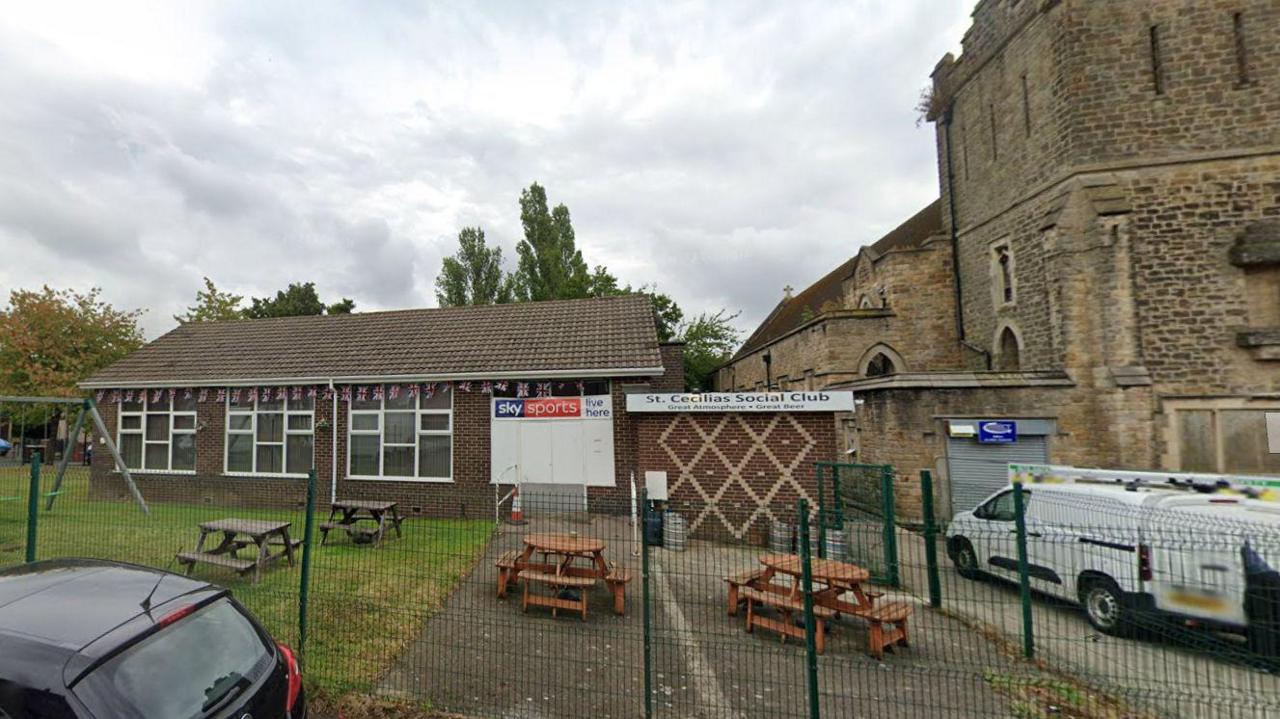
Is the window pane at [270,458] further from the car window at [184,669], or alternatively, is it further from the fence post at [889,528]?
the fence post at [889,528]

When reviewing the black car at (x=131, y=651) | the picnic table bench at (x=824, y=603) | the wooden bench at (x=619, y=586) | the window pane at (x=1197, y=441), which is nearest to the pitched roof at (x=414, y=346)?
the wooden bench at (x=619, y=586)

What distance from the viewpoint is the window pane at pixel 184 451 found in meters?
14.6

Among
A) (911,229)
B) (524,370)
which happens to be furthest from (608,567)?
(911,229)

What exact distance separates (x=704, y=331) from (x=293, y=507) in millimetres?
29319

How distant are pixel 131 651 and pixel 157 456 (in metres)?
16.5

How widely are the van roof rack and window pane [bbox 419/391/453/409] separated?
11.5m

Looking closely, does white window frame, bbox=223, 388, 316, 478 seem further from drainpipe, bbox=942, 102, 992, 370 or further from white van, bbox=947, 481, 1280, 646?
drainpipe, bbox=942, 102, 992, 370

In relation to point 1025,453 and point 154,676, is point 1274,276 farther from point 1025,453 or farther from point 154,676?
point 154,676

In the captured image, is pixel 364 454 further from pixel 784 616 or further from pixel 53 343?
pixel 53 343

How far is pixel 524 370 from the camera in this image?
12.8 m

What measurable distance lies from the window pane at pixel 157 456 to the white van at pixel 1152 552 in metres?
18.9

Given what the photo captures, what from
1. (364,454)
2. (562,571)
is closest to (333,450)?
(364,454)

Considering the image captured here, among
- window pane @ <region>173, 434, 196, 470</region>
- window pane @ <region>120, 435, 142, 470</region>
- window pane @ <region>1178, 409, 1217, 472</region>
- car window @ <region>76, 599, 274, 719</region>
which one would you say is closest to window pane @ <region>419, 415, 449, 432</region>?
window pane @ <region>173, 434, 196, 470</region>

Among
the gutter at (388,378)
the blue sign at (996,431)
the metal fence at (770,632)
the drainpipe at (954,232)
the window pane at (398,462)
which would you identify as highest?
the drainpipe at (954,232)
